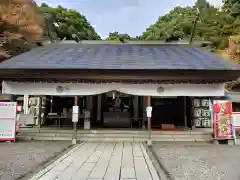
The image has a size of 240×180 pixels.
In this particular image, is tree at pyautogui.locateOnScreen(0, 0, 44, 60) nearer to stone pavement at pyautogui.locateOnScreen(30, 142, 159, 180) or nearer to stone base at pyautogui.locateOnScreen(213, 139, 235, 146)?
stone pavement at pyautogui.locateOnScreen(30, 142, 159, 180)

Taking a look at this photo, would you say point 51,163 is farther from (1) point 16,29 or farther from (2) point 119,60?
(1) point 16,29

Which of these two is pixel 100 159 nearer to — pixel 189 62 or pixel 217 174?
pixel 217 174

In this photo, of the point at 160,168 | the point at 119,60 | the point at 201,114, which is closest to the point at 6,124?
the point at 119,60

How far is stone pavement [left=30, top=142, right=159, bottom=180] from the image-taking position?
483 centimetres

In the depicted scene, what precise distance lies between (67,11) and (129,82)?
32.5 m

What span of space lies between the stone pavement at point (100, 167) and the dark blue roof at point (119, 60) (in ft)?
11.6

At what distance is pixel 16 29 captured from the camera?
61.9 feet

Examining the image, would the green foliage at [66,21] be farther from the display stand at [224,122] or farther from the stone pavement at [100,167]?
the stone pavement at [100,167]

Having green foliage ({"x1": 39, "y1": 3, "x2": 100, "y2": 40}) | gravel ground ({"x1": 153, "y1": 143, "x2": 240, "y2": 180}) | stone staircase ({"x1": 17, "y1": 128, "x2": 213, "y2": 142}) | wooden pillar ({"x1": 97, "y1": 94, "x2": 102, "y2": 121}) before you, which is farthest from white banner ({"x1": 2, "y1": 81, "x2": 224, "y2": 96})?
green foliage ({"x1": 39, "y1": 3, "x2": 100, "y2": 40})

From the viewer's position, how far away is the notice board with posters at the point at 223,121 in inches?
369

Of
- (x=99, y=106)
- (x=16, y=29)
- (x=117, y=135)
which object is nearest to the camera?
(x=117, y=135)

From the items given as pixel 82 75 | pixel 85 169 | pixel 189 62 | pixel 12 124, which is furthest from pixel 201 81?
pixel 12 124

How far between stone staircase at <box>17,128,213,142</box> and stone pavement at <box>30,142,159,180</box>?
2692mm

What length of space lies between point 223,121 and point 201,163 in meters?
3.73
